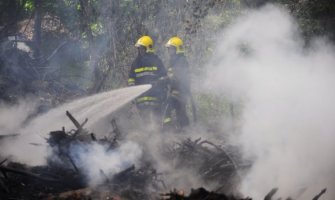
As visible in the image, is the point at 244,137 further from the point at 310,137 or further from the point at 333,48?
the point at 333,48

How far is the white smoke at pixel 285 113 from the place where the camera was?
22.7 ft

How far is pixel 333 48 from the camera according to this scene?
8422 mm

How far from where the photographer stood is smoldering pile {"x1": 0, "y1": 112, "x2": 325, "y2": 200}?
5.65 meters

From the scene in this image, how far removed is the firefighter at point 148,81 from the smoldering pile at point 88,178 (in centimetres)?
356

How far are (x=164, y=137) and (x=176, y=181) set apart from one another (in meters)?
2.89

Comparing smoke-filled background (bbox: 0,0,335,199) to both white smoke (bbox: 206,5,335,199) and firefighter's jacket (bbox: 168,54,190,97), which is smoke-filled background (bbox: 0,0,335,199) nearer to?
white smoke (bbox: 206,5,335,199)

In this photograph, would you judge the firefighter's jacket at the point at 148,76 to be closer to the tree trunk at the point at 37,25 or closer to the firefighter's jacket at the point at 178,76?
the firefighter's jacket at the point at 178,76

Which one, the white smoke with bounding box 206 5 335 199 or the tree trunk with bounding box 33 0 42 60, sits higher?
the tree trunk with bounding box 33 0 42 60

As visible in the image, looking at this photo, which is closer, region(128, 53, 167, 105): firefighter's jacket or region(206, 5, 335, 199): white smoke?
region(206, 5, 335, 199): white smoke

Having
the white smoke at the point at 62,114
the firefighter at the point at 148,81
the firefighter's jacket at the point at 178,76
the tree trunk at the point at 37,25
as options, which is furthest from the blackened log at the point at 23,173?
the tree trunk at the point at 37,25

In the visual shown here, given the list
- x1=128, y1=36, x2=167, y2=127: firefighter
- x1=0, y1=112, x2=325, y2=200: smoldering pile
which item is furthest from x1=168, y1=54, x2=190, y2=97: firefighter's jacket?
x1=0, y1=112, x2=325, y2=200: smoldering pile

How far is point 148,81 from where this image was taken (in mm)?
10859

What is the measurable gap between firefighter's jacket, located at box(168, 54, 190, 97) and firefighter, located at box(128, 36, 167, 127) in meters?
0.39

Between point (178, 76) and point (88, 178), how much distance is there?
5.83m
